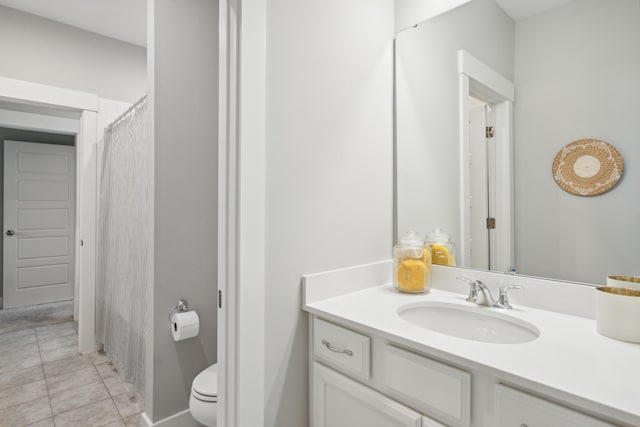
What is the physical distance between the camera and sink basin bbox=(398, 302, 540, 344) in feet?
3.55

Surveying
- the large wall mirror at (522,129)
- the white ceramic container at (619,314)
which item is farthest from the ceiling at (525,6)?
the white ceramic container at (619,314)

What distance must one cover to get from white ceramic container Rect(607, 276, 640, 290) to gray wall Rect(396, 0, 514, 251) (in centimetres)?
54

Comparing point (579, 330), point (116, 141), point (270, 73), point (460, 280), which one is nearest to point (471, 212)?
point (460, 280)

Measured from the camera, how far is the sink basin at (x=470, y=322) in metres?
1.08

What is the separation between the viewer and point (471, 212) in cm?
142

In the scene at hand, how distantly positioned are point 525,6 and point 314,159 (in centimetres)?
97

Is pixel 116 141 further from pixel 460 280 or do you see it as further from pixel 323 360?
pixel 460 280

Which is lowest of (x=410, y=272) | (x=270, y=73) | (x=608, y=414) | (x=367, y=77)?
(x=608, y=414)

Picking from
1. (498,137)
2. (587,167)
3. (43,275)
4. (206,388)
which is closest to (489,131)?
(498,137)

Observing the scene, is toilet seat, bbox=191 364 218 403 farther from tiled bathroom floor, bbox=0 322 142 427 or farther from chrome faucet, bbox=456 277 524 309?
chrome faucet, bbox=456 277 524 309

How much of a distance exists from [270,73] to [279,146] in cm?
24

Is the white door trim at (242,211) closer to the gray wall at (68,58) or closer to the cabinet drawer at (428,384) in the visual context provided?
the cabinet drawer at (428,384)

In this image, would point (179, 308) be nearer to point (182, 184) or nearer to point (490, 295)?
point (182, 184)

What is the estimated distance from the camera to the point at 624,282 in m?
0.96
